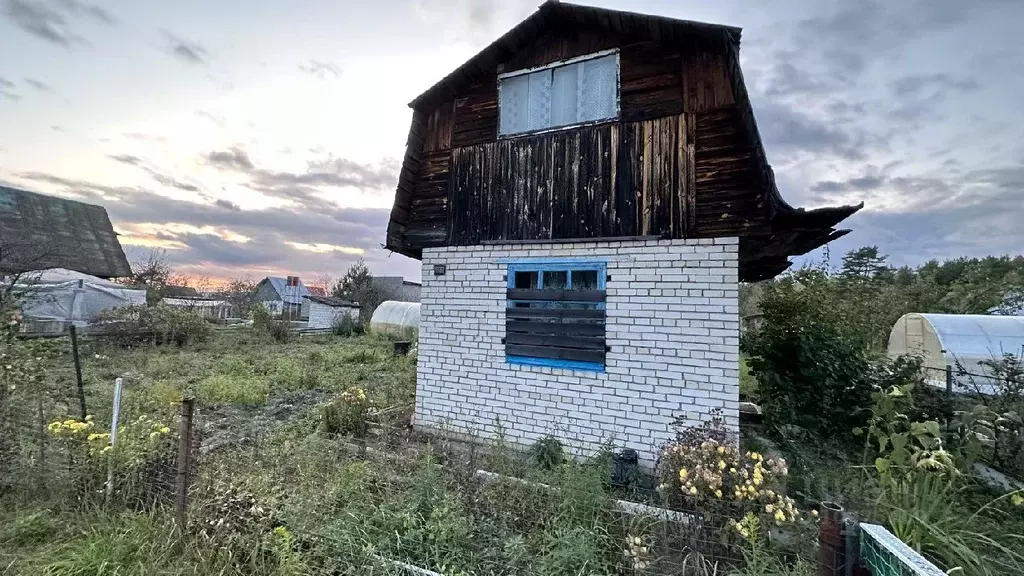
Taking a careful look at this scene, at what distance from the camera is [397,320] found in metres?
20.6

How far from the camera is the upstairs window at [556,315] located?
18.0ft

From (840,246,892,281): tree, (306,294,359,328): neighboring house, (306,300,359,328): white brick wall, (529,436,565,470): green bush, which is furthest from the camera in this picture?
(840,246,892,281): tree

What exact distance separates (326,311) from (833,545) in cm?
2620

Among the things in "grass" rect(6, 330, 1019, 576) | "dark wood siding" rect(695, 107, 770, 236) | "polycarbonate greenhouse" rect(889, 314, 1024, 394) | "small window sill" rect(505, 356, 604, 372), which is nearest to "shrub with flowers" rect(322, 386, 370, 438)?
"grass" rect(6, 330, 1019, 576)

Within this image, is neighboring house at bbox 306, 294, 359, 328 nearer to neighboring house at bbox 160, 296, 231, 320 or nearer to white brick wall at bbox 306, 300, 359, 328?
white brick wall at bbox 306, 300, 359, 328

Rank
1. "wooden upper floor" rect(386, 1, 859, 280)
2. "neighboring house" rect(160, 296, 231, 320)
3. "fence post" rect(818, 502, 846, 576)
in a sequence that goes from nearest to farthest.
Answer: "fence post" rect(818, 502, 846, 576) < "wooden upper floor" rect(386, 1, 859, 280) < "neighboring house" rect(160, 296, 231, 320)

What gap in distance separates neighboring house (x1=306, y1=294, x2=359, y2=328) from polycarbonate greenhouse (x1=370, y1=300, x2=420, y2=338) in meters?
3.62

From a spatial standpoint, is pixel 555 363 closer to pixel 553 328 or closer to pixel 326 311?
pixel 553 328

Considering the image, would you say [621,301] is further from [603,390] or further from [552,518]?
[552,518]

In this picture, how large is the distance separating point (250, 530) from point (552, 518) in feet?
7.67

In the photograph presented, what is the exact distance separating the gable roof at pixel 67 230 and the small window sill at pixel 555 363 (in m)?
26.7

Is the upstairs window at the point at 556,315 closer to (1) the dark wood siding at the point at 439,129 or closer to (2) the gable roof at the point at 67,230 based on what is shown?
(1) the dark wood siding at the point at 439,129

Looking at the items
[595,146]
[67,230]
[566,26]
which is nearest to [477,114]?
[566,26]

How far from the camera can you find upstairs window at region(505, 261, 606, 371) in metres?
5.48
